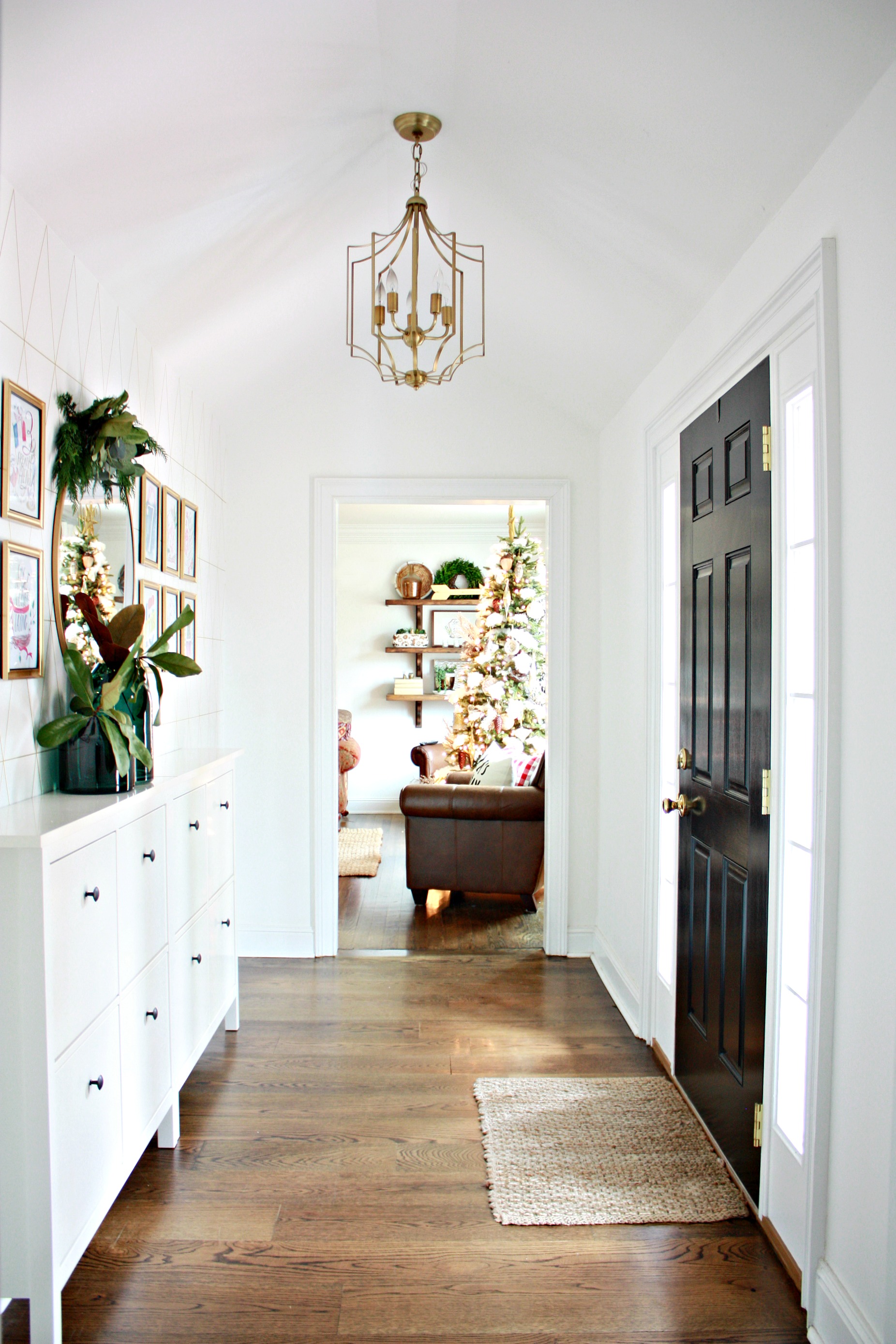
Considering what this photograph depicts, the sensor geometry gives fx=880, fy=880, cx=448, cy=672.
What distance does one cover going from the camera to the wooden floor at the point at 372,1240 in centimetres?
187

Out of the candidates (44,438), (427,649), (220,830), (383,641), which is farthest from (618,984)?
(383,641)

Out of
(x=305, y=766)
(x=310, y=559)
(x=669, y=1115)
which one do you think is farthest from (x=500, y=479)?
(x=669, y=1115)

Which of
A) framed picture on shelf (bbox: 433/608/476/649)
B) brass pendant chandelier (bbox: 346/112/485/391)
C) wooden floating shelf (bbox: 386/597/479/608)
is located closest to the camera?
brass pendant chandelier (bbox: 346/112/485/391)

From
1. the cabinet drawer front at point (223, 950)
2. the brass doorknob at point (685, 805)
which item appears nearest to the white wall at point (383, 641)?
the cabinet drawer front at point (223, 950)

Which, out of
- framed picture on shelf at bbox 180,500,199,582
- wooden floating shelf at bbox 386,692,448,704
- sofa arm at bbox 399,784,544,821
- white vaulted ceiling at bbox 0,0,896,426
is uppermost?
white vaulted ceiling at bbox 0,0,896,426

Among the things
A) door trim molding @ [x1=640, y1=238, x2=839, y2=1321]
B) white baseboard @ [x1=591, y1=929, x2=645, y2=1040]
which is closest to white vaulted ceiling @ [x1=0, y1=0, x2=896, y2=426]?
door trim molding @ [x1=640, y1=238, x2=839, y2=1321]

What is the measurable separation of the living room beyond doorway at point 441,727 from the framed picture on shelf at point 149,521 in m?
1.63

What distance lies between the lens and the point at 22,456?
7.10ft

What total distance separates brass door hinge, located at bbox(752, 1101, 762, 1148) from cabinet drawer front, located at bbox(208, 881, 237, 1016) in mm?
1750

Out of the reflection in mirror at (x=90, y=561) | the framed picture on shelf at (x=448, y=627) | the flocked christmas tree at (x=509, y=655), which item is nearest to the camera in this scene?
the reflection in mirror at (x=90, y=561)

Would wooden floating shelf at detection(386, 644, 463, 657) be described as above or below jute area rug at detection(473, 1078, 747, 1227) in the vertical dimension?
above

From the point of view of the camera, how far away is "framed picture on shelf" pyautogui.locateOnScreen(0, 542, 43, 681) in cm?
207

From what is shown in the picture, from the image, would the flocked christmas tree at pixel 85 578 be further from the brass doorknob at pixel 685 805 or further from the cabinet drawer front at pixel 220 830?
the brass doorknob at pixel 685 805

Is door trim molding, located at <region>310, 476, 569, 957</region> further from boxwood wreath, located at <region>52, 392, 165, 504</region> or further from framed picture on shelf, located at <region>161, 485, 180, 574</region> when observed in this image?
boxwood wreath, located at <region>52, 392, 165, 504</region>
